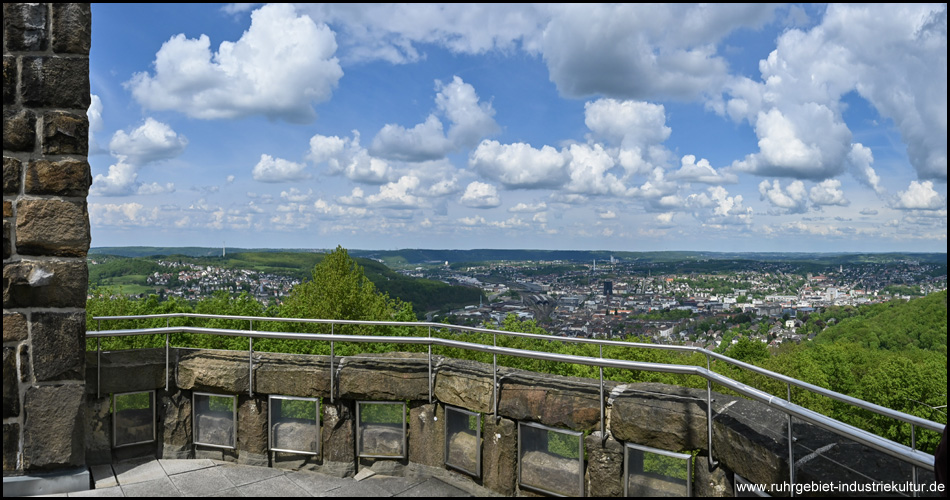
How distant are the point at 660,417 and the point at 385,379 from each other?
106 inches

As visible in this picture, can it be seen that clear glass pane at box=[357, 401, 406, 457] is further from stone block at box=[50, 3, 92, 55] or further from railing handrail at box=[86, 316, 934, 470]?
stone block at box=[50, 3, 92, 55]

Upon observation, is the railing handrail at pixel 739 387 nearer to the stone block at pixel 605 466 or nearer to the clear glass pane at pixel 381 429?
the stone block at pixel 605 466

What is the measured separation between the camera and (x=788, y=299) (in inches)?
4154

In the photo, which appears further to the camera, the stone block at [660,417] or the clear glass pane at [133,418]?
the clear glass pane at [133,418]

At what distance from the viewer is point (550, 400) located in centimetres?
516

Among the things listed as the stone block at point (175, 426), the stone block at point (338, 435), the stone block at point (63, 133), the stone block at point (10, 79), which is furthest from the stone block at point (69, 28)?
the stone block at point (338, 435)

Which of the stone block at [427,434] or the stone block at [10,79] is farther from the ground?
the stone block at [10,79]

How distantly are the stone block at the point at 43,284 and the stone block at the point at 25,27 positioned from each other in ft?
5.91

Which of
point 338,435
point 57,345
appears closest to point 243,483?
point 338,435

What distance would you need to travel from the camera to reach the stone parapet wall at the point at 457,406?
417 cm

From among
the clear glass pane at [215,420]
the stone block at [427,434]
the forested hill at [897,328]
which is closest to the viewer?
the stone block at [427,434]

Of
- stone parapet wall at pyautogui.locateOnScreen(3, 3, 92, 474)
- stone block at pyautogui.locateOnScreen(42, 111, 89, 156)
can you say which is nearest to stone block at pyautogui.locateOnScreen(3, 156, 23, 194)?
stone parapet wall at pyautogui.locateOnScreen(3, 3, 92, 474)

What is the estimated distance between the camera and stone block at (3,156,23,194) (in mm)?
4918

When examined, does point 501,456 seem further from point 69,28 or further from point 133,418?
point 69,28
